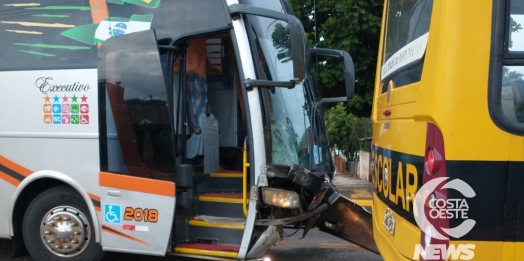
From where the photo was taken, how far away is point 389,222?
3.82m

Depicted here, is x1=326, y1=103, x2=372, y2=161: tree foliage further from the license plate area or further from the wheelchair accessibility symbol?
the license plate area

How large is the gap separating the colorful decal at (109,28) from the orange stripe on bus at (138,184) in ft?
4.57

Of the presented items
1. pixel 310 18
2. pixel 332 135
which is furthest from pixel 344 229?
pixel 332 135

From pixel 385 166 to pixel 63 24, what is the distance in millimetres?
3682

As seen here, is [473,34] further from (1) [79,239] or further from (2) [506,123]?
(1) [79,239]

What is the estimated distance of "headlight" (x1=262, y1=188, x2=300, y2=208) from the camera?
4840 millimetres

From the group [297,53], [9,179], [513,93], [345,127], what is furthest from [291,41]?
[345,127]

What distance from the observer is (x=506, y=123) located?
2.75 m

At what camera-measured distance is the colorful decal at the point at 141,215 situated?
16.5 feet

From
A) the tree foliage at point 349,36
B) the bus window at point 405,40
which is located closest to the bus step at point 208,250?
the bus window at point 405,40

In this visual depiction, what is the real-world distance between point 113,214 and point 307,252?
2.56 meters

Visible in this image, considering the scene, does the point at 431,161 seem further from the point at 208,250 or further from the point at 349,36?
the point at 349,36

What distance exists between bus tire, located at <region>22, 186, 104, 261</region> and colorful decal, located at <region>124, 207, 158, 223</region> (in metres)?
0.56

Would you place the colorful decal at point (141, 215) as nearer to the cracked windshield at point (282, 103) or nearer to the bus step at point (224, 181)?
the bus step at point (224, 181)
